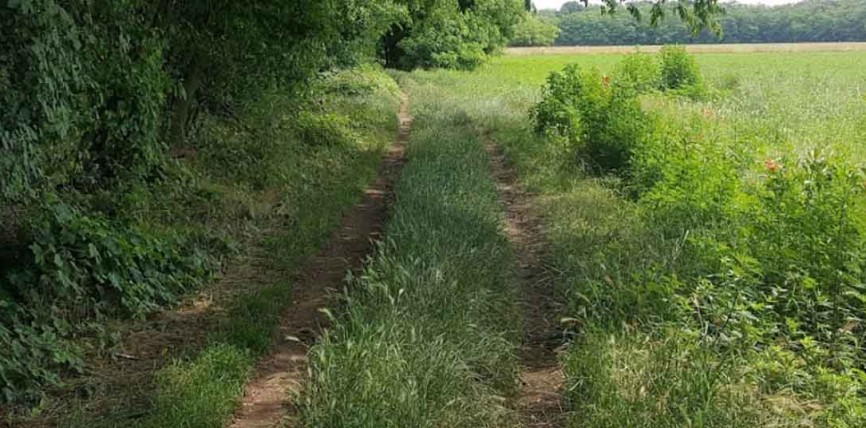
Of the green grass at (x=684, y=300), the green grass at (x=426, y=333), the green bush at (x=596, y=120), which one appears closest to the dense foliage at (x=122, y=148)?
the green grass at (x=426, y=333)

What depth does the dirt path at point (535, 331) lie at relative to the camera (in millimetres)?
5375

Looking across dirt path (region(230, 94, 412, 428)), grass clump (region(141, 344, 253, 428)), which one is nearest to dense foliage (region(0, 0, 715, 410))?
grass clump (region(141, 344, 253, 428))

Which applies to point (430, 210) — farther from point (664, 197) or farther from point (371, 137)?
point (371, 137)

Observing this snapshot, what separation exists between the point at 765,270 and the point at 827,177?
1138 mm

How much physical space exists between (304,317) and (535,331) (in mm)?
1997

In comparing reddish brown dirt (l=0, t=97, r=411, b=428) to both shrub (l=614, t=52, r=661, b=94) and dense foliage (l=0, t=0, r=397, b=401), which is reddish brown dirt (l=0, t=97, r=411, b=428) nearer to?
dense foliage (l=0, t=0, r=397, b=401)

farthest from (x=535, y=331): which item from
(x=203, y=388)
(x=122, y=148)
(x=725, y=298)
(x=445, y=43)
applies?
(x=445, y=43)

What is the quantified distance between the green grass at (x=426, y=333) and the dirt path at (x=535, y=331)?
16cm

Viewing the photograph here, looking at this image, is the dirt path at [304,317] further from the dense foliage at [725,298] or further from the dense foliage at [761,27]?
the dense foliage at [761,27]

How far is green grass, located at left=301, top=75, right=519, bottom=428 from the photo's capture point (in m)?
4.76

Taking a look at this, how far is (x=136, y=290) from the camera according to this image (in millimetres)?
6801

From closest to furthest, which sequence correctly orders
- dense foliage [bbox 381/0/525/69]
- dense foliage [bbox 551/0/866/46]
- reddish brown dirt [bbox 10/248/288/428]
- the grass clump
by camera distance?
the grass clump, reddish brown dirt [bbox 10/248/288/428], dense foliage [bbox 381/0/525/69], dense foliage [bbox 551/0/866/46]

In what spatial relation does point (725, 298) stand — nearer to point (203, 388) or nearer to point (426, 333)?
point (426, 333)

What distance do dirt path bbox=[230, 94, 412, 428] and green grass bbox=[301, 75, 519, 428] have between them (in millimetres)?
310
